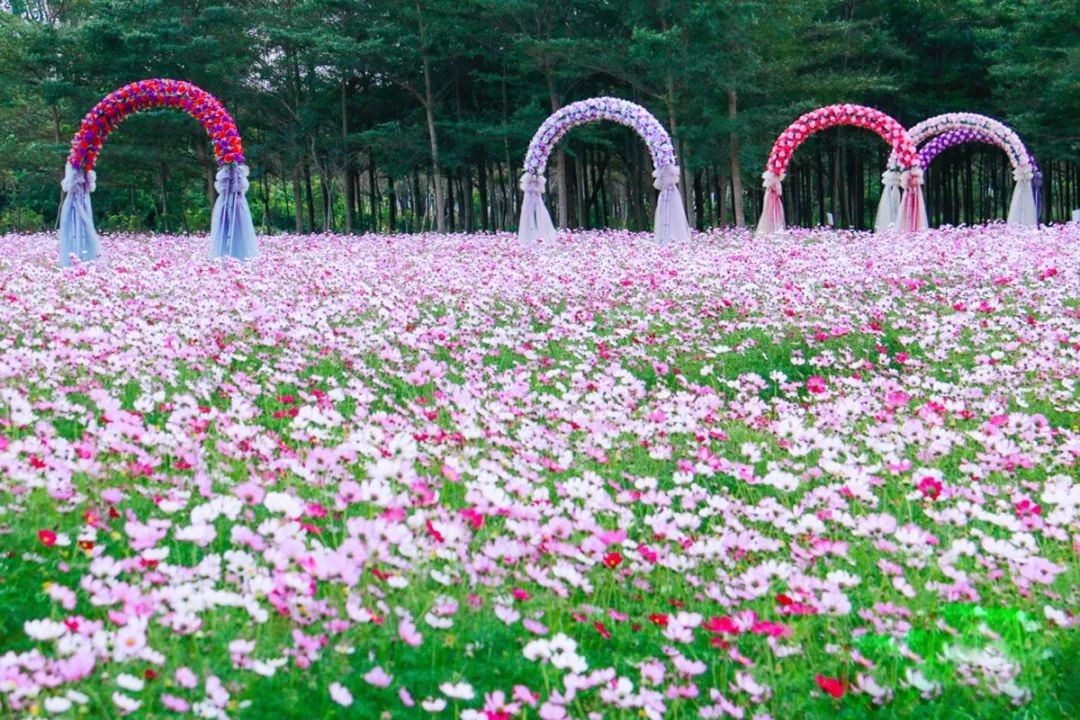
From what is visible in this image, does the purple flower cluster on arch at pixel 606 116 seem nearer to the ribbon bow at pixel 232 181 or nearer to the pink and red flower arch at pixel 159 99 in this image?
the pink and red flower arch at pixel 159 99

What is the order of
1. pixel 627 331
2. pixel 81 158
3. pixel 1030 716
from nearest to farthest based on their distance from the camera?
pixel 1030 716 → pixel 627 331 → pixel 81 158

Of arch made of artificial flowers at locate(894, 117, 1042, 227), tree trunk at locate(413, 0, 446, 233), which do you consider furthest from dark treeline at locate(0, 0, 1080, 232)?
arch made of artificial flowers at locate(894, 117, 1042, 227)

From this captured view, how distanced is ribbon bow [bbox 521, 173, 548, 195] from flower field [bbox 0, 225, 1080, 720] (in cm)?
1498

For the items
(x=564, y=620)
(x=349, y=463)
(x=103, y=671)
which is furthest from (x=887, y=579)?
(x=103, y=671)

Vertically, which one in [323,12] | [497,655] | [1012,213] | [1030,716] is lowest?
[1030,716]

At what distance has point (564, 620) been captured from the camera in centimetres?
339

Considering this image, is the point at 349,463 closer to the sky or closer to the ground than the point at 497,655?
closer to the sky

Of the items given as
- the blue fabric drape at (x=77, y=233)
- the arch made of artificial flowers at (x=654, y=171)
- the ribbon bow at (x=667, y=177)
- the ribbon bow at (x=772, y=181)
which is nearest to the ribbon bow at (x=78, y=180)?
the blue fabric drape at (x=77, y=233)

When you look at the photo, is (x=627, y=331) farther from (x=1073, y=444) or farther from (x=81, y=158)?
(x=81, y=158)

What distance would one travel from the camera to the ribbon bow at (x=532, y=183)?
22.4 meters

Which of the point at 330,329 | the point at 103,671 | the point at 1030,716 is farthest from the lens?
the point at 330,329

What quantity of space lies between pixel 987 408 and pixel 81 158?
15.9 metres

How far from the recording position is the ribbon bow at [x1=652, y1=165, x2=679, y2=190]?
21.2 m

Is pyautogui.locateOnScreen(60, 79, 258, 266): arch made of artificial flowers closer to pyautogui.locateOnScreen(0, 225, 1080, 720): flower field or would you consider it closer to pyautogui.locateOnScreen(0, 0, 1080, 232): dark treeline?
pyautogui.locateOnScreen(0, 225, 1080, 720): flower field
